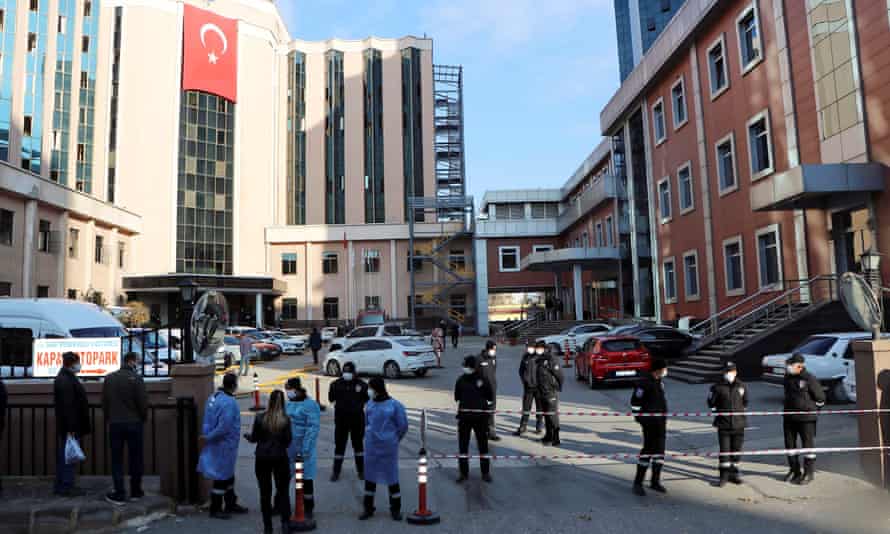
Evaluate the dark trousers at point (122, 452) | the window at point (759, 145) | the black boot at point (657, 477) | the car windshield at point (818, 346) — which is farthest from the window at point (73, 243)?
the black boot at point (657, 477)

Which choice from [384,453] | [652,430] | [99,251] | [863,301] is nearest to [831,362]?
[863,301]

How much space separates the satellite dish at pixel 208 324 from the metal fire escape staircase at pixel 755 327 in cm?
1408

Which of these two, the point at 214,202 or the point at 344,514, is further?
the point at 214,202

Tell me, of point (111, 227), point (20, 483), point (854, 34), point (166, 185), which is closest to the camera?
point (20, 483)

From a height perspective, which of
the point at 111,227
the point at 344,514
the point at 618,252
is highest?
the point at 111,227

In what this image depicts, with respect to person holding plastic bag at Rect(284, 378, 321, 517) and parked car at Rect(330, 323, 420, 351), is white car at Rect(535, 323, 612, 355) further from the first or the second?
person holding plastic bag at Rect(284, 378, 321, 517)

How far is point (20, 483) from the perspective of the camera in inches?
321

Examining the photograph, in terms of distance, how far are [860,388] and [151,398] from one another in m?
9.77

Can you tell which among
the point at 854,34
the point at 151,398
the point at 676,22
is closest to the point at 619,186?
the point at 676,22

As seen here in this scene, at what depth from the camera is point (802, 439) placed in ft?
27.0

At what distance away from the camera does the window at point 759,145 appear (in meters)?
21.8

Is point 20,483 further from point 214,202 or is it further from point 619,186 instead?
point 214,202

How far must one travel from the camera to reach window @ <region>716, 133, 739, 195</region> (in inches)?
946

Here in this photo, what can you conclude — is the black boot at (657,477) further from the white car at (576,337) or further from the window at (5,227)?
the window at (5,227)
